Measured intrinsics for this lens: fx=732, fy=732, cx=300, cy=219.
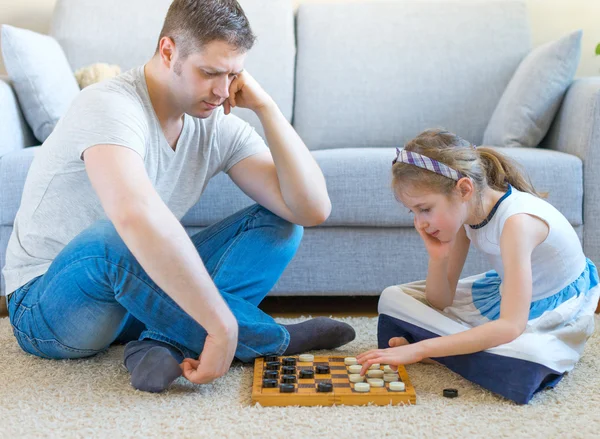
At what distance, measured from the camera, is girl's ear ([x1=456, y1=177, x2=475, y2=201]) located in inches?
54.6

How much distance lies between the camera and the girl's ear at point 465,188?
139 cm

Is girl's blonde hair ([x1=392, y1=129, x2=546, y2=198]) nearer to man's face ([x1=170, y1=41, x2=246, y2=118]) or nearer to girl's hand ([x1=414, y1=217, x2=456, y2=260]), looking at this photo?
girl's hand ([x1=414, y1=217, x2=456, y2=260])

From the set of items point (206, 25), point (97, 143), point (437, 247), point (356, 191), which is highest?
point (206, 25)

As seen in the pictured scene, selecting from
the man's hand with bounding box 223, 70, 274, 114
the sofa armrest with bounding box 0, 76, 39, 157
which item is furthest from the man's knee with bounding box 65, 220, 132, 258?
the sofa armrest with bounding box 0, 76, 39, 157

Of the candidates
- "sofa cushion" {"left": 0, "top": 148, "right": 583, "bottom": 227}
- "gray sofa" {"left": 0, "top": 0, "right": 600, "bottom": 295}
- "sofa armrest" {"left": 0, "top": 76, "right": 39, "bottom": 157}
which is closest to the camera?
"sofa cushion" {"left": 0, "top": 148, "right": 583, "bottom": 227}

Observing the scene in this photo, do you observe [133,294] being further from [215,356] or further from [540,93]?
[540,93]

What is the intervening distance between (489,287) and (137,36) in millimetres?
1613

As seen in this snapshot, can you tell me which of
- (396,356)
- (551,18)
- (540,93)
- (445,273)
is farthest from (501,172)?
(551,18)

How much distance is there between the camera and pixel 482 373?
1325 mm

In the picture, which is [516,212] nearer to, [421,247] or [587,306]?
[587,306]

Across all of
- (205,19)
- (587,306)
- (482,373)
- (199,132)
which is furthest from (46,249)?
(587,306)

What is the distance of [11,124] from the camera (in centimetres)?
213

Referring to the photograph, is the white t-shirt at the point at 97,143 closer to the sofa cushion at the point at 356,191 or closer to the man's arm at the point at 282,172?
the man's arm at the point at 282,172

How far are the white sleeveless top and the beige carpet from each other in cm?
18
